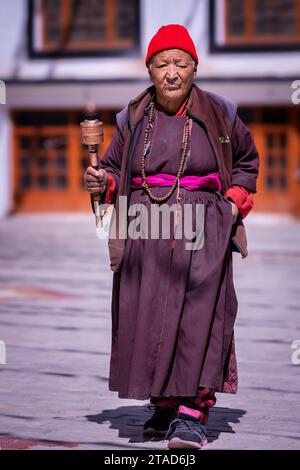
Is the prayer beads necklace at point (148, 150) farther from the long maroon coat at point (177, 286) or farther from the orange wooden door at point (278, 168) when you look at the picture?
the orange wooden door at point (278, 168)

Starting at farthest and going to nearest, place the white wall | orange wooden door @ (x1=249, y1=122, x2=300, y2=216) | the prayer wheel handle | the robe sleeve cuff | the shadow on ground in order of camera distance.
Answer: orange wooden door @ (x1=249, y1=122, x2=300, y2=216) < the white wall < the shadow on ground < the robe sleeve cuff < the prayer wheel handle

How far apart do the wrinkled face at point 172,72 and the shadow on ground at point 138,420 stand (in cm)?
156

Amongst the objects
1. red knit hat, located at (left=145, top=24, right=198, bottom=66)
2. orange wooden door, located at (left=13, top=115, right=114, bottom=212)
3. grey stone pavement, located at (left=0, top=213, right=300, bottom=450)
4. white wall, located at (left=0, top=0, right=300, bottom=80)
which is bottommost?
orange wooden door, located at (left=13, top=115, right=114, bottom=212)

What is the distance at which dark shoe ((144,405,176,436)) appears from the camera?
505 cm

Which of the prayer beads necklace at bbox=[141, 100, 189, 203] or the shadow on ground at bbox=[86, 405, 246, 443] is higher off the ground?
the prayer beads necklace at bbox=[141, 100, 189, 203]

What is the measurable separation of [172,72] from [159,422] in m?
1.60

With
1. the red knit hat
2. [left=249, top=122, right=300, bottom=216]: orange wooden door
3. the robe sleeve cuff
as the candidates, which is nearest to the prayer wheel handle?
the red knit hat

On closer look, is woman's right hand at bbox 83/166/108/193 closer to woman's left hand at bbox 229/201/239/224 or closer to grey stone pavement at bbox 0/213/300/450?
woman's left hand at bbox 229/201/239/224

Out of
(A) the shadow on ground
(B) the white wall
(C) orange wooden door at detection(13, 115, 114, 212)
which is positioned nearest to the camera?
(A) the shadow on ground

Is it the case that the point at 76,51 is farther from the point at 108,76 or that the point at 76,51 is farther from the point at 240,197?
the point at 240,197

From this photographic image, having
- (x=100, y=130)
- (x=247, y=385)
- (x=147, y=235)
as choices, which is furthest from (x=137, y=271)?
(x=247, y=385)

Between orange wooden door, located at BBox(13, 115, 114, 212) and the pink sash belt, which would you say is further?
orange wooden door, located at BBox(13, 115, 114, 212)

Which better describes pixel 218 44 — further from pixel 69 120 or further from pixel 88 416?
pixel 88 416

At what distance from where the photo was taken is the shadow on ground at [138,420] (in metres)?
5.11
